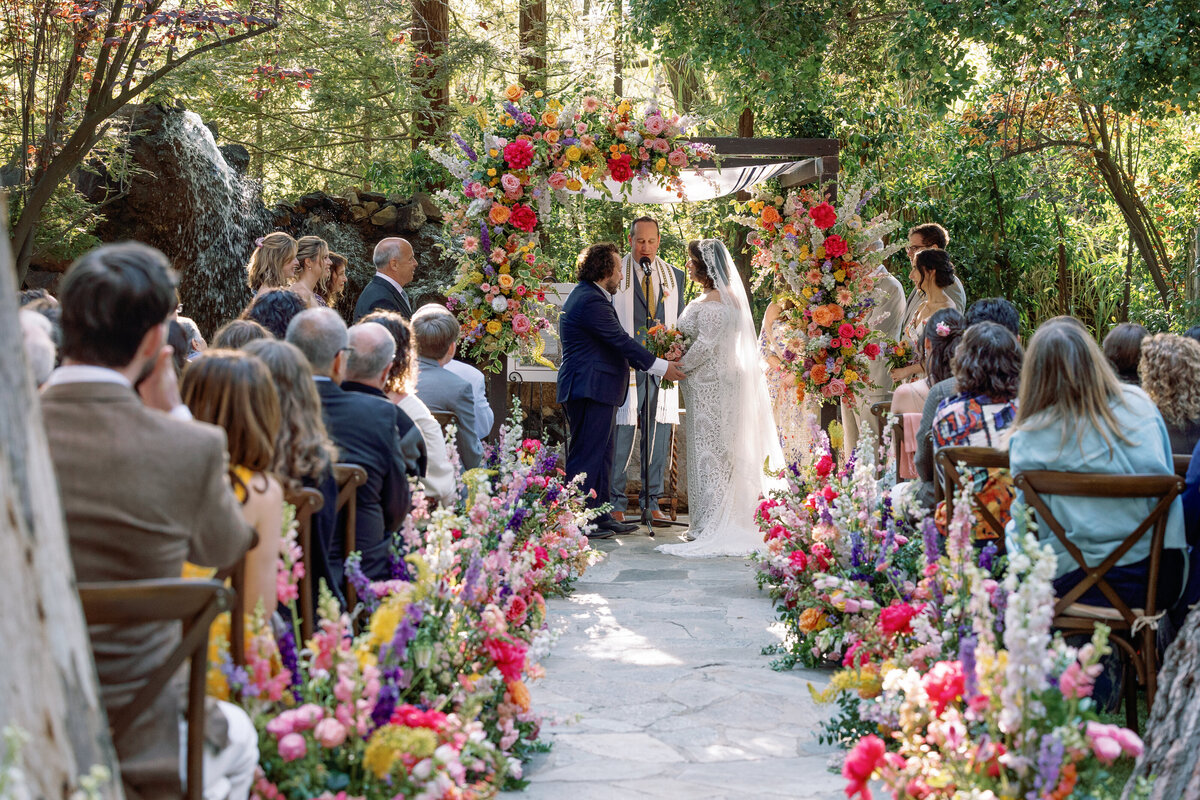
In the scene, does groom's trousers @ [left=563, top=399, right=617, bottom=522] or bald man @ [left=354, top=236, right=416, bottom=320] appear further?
groom's trousers @ [left=563, top=399, right=617, bottom=522]

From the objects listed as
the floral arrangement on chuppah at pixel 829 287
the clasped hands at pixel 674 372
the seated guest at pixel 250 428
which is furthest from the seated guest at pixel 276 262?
the seated guest at pixel 250 428

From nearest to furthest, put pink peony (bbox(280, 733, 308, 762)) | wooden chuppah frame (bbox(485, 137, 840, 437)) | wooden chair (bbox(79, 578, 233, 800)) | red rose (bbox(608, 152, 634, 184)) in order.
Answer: wooden chair (bbox(79, 578, 233, 800))
pink peony (bbox(280, 733, 308, 762))
red rose (bbox(608, 152, 634, 184))
wooden chuppah frame (bbox(485, 137, 840, 437))

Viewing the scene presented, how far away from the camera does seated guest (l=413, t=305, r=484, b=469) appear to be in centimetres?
579

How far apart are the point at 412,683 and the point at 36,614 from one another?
1.61 metres

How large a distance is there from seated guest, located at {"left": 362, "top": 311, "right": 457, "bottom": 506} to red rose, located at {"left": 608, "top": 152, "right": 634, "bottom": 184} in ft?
10.4

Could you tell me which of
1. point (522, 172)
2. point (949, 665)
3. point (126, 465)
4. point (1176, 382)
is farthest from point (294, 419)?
point (522, 172)

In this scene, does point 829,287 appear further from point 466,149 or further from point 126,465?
point 126,465

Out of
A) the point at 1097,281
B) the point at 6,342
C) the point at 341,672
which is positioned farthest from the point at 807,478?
the point at 1097,281

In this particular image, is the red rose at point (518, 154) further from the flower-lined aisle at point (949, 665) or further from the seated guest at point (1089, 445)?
the seated guest at point (1089, 445)

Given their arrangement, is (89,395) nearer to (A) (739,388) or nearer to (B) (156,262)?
(B) (156,262)

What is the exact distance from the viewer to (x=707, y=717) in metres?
Result: 4.40

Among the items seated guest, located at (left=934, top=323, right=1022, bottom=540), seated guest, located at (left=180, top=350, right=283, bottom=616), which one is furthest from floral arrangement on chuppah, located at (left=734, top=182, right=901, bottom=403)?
seated guest, located at (left=180, top=350, right=283, bottom=616)

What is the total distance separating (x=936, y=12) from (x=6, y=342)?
6.30 metres

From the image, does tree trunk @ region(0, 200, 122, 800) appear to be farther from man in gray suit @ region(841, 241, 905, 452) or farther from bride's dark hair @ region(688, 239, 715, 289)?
man in gray suit @ region(841, 241, 905, 452)
